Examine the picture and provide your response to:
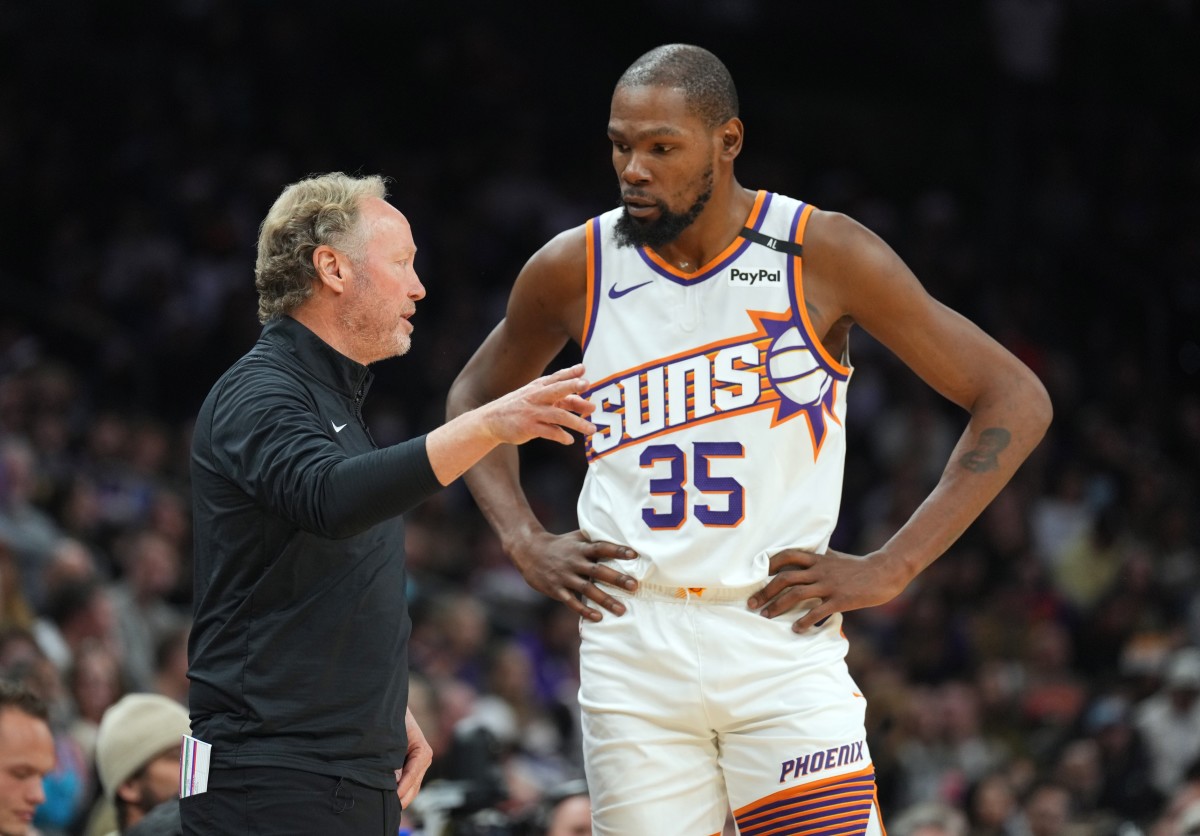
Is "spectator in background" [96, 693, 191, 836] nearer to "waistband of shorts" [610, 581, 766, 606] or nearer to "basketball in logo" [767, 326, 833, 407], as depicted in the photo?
"waistband of shorts" [610, 581, 766, 606]

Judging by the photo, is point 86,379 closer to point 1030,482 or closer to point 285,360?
point 1030,482

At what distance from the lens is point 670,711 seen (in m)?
3.65

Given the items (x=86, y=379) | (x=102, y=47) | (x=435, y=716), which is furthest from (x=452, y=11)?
(x=435, y=716)

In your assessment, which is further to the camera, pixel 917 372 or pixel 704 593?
pixel 917 372

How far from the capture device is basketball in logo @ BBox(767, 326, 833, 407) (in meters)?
3.74

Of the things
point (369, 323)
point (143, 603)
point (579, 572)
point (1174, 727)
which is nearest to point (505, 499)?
point (579, 572)

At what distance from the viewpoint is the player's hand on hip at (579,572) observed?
3.75 meters

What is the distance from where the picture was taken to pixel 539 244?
12.8 metres

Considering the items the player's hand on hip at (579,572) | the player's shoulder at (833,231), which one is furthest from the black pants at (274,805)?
the player's shoulder at (833,231)

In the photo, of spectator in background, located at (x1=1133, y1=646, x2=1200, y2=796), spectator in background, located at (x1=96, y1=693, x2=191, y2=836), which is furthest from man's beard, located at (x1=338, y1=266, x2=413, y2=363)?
spectator in background, located at (x1=1133, y1=646, x2=1200, y2=796)

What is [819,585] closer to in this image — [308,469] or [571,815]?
[308,469]

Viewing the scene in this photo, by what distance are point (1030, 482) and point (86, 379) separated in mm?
6810

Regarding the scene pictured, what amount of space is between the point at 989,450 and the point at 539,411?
50.3 inches

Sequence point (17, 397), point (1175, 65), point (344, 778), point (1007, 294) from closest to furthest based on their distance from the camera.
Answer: point (344, 778) → point (17, 397) → point (1007, 294) → point (1175, 65)
